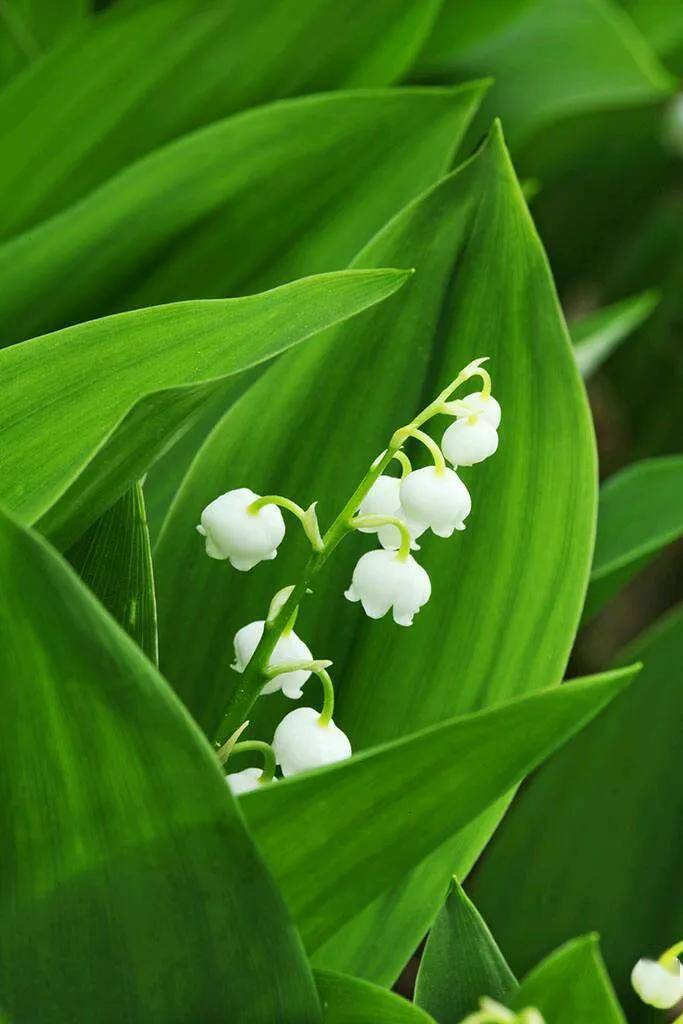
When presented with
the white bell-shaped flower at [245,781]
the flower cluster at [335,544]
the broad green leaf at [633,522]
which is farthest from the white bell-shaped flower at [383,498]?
the broad green leaf at [633,522]

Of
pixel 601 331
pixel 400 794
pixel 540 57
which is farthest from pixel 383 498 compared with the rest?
pixel 540 57

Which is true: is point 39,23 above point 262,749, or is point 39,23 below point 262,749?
above

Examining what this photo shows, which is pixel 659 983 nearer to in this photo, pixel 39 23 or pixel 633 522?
pixel 633 522

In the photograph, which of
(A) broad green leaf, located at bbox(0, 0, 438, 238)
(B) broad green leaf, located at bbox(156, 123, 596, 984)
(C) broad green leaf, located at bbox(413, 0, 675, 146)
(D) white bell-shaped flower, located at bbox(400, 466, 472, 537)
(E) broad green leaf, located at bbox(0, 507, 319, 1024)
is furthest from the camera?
(C) broad green leaf, located at bbox(413, 0, 675, 146)

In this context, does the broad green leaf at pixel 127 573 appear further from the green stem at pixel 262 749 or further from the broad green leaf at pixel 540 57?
the broad green leaf at pixel 540 57

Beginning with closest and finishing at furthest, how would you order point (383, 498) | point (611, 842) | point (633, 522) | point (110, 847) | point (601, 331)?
point (110, 847) → point (383, 498) → point (611, 842) → point (633, 522) → point (601, 331)

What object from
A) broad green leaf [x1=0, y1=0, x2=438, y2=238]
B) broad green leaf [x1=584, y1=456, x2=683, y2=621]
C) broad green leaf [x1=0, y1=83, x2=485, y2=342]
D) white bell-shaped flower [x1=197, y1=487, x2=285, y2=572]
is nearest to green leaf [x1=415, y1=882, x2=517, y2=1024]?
white bell-shaped flower [x1=197, y1=487, x2=285, y2=572]

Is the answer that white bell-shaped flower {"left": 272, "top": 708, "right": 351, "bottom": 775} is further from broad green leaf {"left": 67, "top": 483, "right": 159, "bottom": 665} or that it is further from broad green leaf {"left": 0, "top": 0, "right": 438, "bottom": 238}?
broad green leaf {"left": 0, "top": 0, "right": 438, "bottom": 238}
